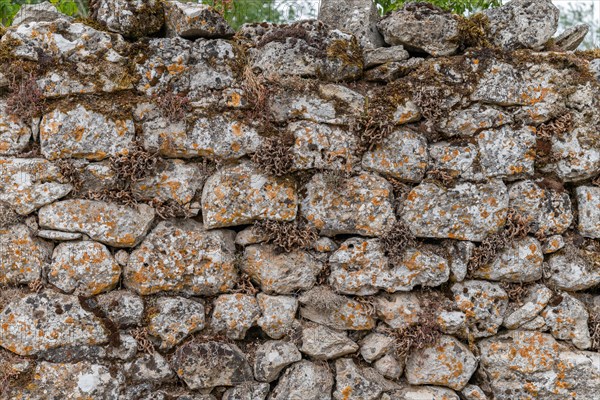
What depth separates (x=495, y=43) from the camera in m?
3.81

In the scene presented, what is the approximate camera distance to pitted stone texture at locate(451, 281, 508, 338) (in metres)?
3.68

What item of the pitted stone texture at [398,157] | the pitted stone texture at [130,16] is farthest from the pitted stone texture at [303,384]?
the pitted stone texture at [130,16]

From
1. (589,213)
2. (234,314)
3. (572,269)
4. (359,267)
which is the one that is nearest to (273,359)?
(234,314)

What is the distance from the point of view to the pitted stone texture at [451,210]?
144 inches

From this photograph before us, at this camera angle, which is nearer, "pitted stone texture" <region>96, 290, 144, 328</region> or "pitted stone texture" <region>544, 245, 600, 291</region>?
"pitted stone texture" <region>96, 290, 144, 328</region>

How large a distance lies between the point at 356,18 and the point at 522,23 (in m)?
1.13

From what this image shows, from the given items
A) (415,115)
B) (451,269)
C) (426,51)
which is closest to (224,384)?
(451,269)

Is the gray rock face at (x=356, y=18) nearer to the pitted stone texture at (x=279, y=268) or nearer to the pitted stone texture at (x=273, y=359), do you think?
the pitted stone texture at (x=279, y=268)

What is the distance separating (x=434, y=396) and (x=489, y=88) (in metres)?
2.09

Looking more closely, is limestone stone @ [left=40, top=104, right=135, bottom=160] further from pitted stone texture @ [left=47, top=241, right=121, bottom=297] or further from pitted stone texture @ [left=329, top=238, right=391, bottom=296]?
pitted stone texture @ [left=329, top=238, right=391, bottom=296]

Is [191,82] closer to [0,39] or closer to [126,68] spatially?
[126,68]

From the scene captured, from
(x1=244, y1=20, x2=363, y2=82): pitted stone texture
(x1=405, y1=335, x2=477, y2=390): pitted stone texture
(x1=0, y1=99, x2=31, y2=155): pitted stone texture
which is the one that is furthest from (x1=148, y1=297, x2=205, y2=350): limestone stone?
(x1=244, y1=20, x2=363, y2=82): pitted stone texture

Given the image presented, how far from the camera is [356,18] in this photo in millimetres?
3896

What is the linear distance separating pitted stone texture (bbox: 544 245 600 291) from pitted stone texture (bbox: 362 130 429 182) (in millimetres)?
1131
